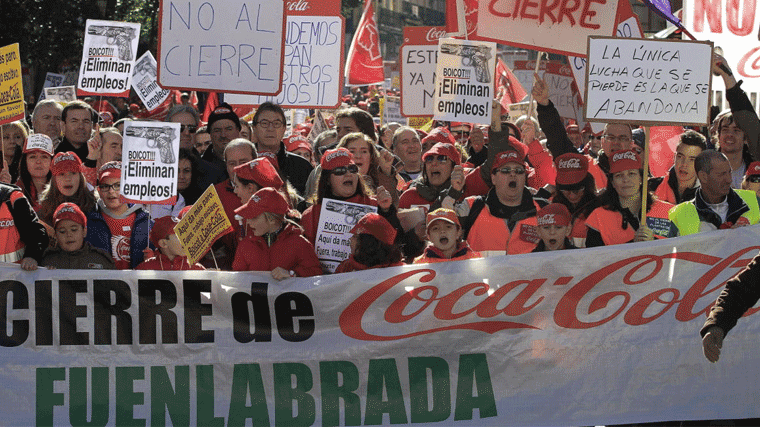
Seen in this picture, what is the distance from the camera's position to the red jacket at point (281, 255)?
662 centimetres

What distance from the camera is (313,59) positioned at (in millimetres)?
10305

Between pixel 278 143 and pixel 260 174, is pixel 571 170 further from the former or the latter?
pixel 278 143

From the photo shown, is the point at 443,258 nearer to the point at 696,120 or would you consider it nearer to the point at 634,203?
the point at 634,203

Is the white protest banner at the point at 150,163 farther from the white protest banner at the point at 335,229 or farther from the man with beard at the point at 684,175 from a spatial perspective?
the man with beard at the point at 684,175

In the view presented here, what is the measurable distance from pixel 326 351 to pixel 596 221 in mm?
1821

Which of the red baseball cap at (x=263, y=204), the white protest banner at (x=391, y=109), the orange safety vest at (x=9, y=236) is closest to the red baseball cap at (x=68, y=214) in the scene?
the orange safety vest at (x=9, y=236)

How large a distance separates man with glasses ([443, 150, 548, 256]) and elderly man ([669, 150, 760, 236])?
91 cm

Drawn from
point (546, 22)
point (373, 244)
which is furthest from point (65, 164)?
point (546, 22)

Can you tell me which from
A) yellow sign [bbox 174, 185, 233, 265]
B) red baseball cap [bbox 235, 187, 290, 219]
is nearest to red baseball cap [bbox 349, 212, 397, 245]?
red baseball cap [bbox 235, 187, 290, 219]

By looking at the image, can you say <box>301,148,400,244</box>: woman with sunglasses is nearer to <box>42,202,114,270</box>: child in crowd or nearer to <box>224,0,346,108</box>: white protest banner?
<box>42,202,114,270</box>: child in crowd

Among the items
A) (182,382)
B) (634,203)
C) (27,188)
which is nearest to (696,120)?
(634,203)

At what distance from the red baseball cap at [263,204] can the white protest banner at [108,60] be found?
16.4ft

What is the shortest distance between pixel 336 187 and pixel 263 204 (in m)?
0.68

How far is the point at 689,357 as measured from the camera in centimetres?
637
